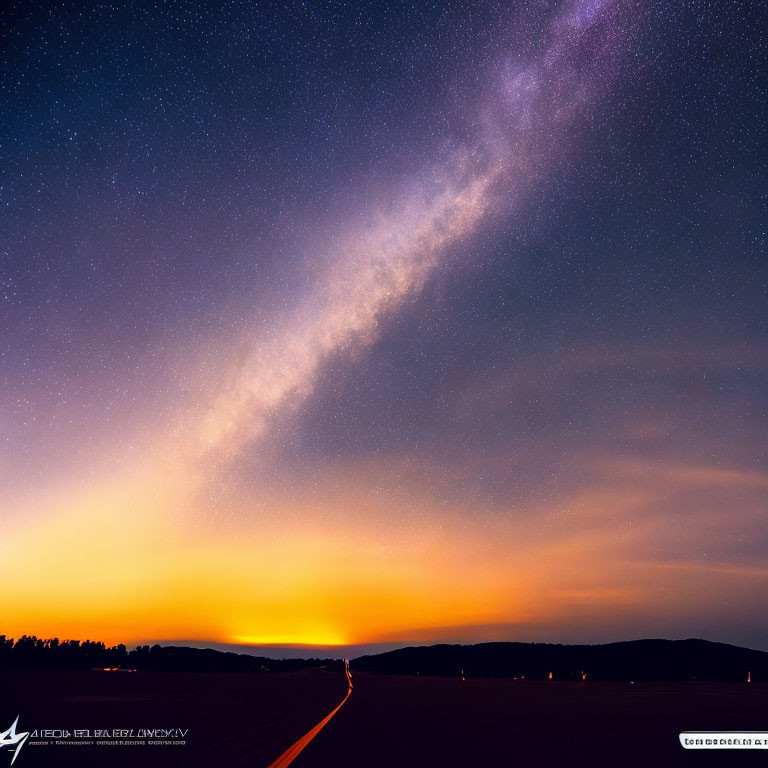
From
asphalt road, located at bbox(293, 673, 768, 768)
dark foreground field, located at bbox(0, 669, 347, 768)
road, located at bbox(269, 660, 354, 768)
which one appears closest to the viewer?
road, located at bbox(269, 660, 354, 768)

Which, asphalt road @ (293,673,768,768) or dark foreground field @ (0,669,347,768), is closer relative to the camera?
dark foreground field @ (0,669,347,768)

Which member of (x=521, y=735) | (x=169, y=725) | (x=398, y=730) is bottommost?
(x=521, y=735)

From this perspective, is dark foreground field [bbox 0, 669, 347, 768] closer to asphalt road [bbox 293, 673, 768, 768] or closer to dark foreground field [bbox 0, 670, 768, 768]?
dark foreground field [bbox 0, 670, 768, 768]

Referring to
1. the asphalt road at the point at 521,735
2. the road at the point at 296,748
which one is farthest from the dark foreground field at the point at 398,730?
the road at the point at 296,748

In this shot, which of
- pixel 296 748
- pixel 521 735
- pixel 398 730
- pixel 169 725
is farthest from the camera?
pixel 169 725

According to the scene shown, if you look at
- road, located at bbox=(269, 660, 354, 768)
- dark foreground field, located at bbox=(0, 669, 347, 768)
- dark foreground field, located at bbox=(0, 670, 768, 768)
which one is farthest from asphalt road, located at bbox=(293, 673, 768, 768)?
dark foreground field, located at bbox=(0, 669, 347, 768)

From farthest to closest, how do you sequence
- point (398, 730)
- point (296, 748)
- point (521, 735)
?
point (398, 730) < point (521, 735) < point (296, 748)

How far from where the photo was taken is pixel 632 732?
1852cm

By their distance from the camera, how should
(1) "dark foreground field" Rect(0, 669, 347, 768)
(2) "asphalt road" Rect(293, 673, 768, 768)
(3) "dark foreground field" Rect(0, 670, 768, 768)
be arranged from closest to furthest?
(1) "dark foreground field" Rect(0, 669, 347, 768) → (3) "dark foreground field" Rect(0, 670, 768, 768) → (2) "asphalt road" Rect(293, 673, 768, 768)

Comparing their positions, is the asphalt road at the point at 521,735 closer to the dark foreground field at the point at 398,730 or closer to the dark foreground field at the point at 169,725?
the dark foreground field at the point at 398,730

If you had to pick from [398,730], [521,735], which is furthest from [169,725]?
[521,735]

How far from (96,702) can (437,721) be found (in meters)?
12.7

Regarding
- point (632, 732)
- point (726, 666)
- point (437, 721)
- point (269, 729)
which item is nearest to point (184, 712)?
point (269, 729)

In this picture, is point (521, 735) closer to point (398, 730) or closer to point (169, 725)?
point (398, 730)
